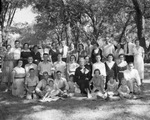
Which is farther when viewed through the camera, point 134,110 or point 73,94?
point 73,94

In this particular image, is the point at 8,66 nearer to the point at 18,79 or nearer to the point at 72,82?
the point at 18,79

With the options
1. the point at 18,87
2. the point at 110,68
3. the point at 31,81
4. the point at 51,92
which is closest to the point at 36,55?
the point at 31,81

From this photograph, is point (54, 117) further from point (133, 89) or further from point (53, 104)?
point (133, 89)

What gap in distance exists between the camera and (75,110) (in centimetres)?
612

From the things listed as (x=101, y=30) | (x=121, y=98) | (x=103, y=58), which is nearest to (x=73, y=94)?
(x=121, y=98)

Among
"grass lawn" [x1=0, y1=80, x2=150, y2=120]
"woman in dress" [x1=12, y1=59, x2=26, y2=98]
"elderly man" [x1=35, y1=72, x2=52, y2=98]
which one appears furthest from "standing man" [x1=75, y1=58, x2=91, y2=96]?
"woman in dress" [x1=12, y1=59, x2=26, y2=98]

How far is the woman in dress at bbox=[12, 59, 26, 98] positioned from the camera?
8.16 meters

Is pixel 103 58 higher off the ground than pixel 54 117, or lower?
higher

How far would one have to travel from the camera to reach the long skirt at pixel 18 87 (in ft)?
26.8

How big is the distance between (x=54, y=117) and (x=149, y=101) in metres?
3.16

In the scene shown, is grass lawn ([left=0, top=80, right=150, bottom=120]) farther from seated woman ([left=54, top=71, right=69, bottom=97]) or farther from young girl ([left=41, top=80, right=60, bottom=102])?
seated woman ([left=54, top=71, right=69, bottom=97])

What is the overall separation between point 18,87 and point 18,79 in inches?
11.5

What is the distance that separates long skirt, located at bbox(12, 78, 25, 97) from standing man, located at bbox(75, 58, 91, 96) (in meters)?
2.03

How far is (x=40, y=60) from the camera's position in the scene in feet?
29.6
